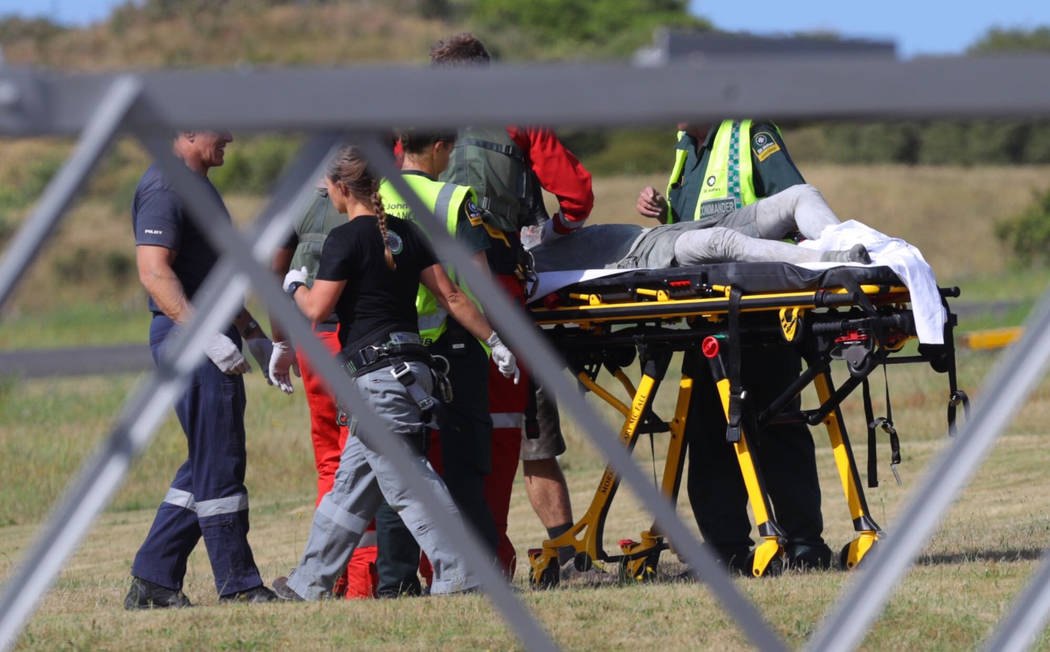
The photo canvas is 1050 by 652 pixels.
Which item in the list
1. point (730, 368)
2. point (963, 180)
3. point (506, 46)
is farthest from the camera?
point (506, 46)

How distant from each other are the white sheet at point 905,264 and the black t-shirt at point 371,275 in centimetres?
135

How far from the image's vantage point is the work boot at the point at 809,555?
601 centimetres

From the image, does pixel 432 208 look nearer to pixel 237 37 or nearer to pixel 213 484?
pixel 213 484

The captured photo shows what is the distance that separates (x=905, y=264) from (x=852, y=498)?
3.35 ft

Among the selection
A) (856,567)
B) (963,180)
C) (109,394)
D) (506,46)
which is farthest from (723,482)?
(506,46)

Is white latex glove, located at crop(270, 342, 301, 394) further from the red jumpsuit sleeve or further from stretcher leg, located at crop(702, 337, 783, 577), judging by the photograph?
stretcher leg, located at crop(702, 337, 783, 577)

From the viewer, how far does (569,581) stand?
6.01 metres

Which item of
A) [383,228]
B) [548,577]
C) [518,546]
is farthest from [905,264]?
[518,546]

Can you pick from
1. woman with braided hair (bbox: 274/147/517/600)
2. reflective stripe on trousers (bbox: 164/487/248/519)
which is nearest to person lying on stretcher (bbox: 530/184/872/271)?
woman with braided hair (bbox: 274/147/517/600)

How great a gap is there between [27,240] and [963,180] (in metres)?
39.2

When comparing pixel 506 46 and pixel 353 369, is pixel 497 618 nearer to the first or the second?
pixel 353 369

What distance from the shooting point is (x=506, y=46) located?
63906 mm

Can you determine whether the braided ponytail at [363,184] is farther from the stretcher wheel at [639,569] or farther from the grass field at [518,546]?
the stretcher wheel at [639,569]

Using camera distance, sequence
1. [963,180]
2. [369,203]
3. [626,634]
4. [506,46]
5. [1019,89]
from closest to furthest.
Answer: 1. [1019,89]
2. [626,634]
3. [369,203]
4. [963,180]
5. [506,46]
